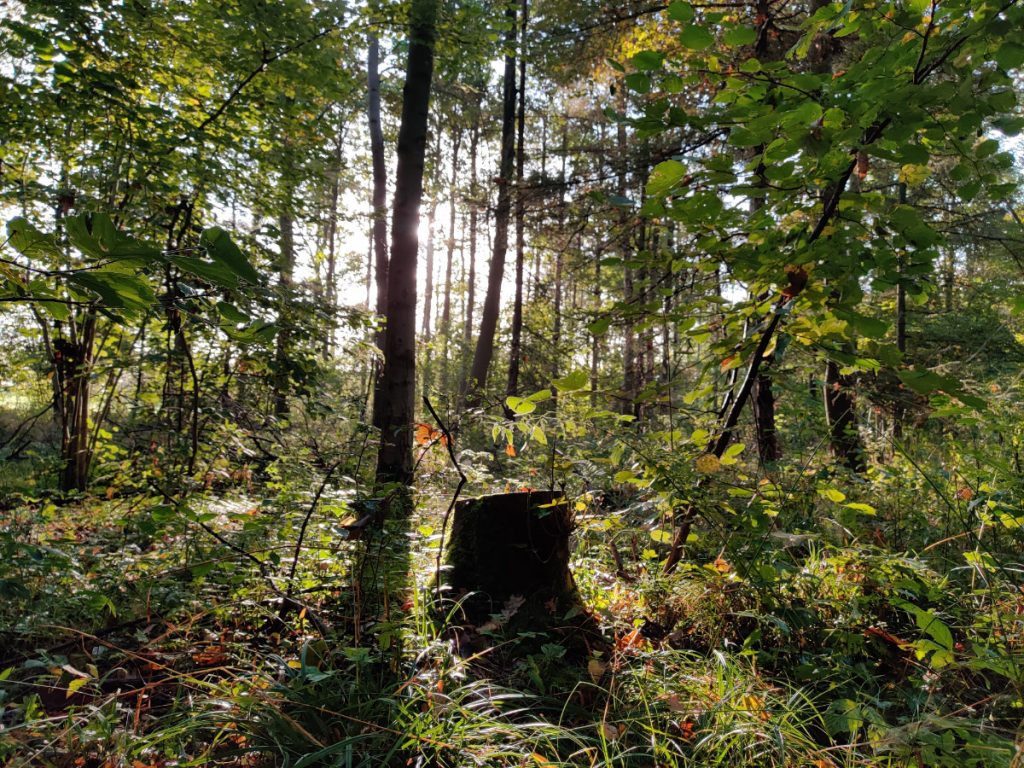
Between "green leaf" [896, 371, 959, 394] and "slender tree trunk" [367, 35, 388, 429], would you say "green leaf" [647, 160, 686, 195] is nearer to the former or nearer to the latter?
"green leaf" [896, 371, 959, 394]

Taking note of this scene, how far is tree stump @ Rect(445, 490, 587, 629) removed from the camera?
8.98 feet

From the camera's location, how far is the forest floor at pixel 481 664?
63.6 inches

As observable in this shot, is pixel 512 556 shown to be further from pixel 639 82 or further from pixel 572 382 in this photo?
pixel 639 82

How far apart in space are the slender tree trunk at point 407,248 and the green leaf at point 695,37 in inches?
145

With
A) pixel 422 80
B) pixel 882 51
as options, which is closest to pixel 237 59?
pixel 422 80

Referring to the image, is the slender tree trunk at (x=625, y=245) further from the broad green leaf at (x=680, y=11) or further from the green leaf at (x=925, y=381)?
the green leaf at (x=925, y=381)

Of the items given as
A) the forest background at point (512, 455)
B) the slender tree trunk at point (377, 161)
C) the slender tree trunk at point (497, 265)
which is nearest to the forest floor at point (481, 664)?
the forest background at point (512, 455)

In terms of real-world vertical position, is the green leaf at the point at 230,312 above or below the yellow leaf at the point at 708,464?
above

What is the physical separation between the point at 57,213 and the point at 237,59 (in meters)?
2.02

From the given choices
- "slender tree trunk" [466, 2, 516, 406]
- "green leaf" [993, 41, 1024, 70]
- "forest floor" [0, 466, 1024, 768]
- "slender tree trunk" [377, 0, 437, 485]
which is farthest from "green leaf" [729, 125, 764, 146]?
"slender tree trunk" [466, 2, 516, 406]

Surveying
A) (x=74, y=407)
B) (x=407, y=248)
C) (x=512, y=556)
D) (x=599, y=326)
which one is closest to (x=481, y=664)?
(x=512, y=556)

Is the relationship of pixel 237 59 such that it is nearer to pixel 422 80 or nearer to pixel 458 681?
pixel 422 80

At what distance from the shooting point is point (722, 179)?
5.75ft

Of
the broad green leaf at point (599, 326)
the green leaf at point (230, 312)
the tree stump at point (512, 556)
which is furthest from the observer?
the tree stump at point (512, 556)
